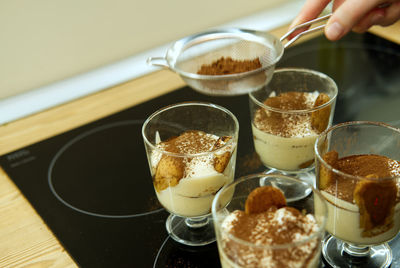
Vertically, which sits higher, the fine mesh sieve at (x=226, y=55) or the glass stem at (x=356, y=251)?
the fine mesh sieve at (x=226, y=55)

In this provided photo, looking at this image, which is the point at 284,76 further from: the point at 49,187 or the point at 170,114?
the point at 49,187

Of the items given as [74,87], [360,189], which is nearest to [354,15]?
[360,189]

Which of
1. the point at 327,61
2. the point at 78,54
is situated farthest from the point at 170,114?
the point at 327,61

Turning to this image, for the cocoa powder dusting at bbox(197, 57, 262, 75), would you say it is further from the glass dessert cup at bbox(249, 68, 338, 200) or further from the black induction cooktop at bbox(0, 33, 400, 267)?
the black induction cooktop at bbox(0, 33, 400, 267)

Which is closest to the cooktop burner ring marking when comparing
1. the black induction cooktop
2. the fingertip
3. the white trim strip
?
the black induction cooktop

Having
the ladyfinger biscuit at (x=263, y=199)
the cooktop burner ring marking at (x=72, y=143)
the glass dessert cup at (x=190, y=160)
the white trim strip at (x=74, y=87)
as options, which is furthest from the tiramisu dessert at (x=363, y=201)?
the white trim strip at (x=74, y=87)

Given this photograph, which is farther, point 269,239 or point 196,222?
point 196,222

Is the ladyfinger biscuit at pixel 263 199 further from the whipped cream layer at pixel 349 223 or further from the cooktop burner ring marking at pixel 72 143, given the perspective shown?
the cooktop burner ring marking at pixel 72 143

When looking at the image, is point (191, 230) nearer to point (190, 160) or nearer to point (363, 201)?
point (190, 160)
